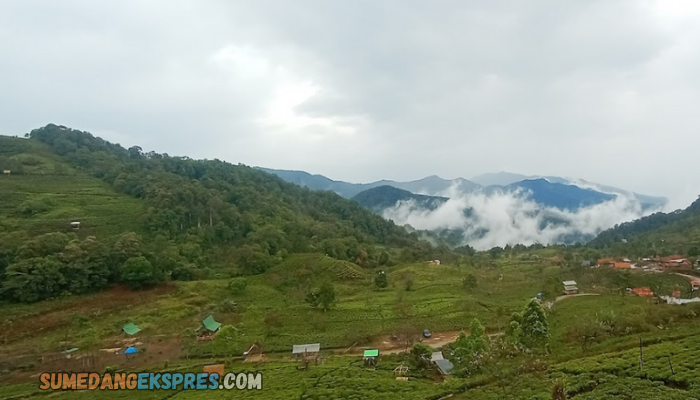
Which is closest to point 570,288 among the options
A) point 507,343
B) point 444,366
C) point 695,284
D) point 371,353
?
point 695,284

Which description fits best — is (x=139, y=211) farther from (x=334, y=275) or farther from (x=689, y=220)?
(x=689, y=220)

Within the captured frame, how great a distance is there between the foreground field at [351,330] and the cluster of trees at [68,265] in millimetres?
1972

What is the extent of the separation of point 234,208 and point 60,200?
26.0 metres

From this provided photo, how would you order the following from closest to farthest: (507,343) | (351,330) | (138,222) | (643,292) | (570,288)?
(507,343) < (351,330) < (643,292) < (570,288) < (138,222)

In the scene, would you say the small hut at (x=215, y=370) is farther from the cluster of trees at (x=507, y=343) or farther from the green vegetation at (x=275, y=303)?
the cluster of trees at (x=507, y=343)

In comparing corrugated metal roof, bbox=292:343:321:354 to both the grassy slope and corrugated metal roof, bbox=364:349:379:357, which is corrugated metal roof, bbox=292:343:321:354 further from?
the grassy slope

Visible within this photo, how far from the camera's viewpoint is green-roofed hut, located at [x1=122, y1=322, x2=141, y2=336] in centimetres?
4181

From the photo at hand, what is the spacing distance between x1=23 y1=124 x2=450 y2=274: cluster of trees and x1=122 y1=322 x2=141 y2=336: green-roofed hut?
2152 centimetres

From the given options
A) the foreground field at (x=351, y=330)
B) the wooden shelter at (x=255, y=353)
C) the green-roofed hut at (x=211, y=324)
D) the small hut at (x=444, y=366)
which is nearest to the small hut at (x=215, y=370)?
the foreground field at (x=351, y=330)

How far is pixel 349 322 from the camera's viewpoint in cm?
4425

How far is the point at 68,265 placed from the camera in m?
50.6

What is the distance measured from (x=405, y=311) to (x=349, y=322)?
6.45 metres

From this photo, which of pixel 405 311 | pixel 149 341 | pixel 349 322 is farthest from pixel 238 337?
pixel 405 311

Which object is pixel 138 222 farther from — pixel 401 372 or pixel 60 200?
pixel 401 372
